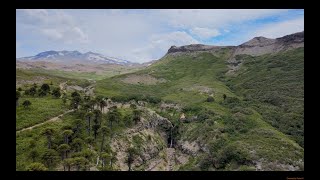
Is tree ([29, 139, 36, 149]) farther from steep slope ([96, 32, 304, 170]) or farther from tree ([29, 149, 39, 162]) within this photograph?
steep slope ([96, 32, 304, 170])

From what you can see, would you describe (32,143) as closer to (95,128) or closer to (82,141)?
(82,141)

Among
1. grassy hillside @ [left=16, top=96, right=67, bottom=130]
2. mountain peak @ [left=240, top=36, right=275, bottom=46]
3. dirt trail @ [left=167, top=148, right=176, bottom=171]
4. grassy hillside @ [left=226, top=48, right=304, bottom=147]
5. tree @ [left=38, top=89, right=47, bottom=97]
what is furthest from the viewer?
mountain peak @ [left=240, top=36, right=275, bottom=46]

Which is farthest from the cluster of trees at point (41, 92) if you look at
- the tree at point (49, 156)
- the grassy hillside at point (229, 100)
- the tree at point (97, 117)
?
the tree at point (49, 156)

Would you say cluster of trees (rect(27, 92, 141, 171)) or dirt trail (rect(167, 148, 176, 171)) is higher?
cluster of trees (rect(27, 92, 141, 171))

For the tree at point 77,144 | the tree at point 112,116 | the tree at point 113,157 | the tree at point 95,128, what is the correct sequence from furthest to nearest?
1. the tree at point 112,116
2. the tree at point 95,128
3. the tree at point 113,157
4. the tree at point 77,144

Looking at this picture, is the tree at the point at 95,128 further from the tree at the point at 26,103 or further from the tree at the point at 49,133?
the tree at the point at 26,103

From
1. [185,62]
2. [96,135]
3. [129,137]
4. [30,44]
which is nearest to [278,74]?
[185,62]

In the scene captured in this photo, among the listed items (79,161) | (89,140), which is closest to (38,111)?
(89,140)

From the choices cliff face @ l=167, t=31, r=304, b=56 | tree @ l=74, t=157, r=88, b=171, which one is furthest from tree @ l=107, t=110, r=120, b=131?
cliff face @ l=167, t=31, r=304, b=56

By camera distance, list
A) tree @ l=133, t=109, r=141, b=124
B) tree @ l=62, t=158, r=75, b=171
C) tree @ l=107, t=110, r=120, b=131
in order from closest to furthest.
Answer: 1. tree @ l=62, t=158, r=75, b=171
2. tree @ l=107, t=110, r=120, b=131
3. tree @ l=133, t=109, r=141, b=124

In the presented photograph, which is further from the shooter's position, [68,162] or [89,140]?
[89,140]

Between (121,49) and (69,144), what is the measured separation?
24.6 ft
